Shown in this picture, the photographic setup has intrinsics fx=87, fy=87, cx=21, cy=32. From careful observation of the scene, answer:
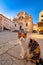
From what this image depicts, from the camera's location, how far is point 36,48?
2662mm

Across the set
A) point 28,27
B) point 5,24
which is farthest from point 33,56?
point 28,27

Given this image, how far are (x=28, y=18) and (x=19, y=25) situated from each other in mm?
5364

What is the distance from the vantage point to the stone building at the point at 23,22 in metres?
40.1

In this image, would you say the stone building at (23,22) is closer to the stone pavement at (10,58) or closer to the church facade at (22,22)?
the church facade at (22,22)

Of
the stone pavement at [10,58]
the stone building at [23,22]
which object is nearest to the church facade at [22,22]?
the stone building at [23,22]

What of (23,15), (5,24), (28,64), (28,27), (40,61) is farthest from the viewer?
(23,15)

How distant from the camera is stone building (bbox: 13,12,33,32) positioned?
40125 millimetres

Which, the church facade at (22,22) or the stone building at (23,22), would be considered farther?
the stone building at (23,22)

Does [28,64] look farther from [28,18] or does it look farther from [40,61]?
[28,18]

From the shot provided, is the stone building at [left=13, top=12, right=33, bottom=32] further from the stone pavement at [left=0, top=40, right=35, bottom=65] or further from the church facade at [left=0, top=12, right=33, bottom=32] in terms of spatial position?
the stone pavement at [left=0, top=40, right=35, bottom=65]

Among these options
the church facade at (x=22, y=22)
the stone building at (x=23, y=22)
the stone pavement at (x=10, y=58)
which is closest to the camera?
the stone pavement at (x=10, y=58)

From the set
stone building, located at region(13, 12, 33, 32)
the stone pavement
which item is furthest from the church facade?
the stone pavement

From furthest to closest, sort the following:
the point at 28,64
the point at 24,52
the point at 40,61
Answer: the point at 24,52, the point at 28,64, the point at 40,61

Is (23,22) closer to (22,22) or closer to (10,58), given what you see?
(22,22)
